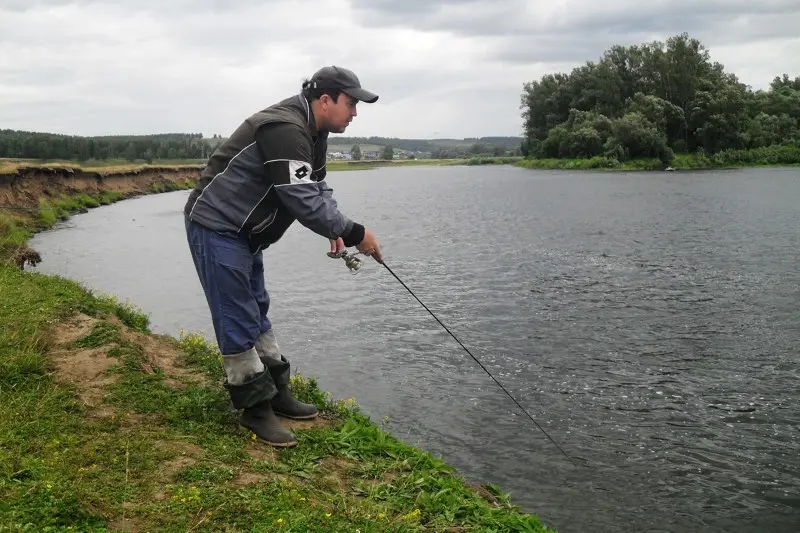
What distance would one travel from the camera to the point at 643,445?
8.62 meters

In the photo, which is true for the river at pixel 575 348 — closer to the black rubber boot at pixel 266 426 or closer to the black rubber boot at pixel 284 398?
the black rubber boot at pixel 284 398

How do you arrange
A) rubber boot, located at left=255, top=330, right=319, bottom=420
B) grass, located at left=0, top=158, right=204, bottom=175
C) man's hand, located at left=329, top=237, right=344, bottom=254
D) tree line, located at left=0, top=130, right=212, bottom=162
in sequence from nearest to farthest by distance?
rubber boot, located at left=255, top=330, right=319, bottom=420 → man's hand, located at left=329, top=237, right=344, bottom=254 → grass, located at left=0, top=158, right=204, bottom=175 → tree line, located at left=0, top=130, right=212, bottom=162

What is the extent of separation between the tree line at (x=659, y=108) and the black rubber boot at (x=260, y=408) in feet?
278

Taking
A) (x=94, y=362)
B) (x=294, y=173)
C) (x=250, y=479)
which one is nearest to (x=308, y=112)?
(x=294, y=173)

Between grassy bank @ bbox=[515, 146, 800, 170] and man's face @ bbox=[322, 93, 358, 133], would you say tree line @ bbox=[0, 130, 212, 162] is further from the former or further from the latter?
grassy bank @ bbox=[515, 146, 800, 170]

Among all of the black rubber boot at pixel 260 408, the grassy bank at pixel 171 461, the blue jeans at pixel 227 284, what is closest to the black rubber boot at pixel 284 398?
the grassy bank at pixel 171 461

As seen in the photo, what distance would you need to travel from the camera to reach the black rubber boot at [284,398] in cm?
634

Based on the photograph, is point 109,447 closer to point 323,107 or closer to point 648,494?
point 323,107

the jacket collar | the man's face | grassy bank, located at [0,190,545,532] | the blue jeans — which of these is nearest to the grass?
grassy bank, located at [0,190,545,532]

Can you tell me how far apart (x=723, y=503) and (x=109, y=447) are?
5986 mm

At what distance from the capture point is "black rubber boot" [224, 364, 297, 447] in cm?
573

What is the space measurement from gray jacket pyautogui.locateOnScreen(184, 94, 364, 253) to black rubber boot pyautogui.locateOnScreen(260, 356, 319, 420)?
3.97 ft

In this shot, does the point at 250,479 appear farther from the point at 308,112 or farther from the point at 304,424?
the point at 308,112

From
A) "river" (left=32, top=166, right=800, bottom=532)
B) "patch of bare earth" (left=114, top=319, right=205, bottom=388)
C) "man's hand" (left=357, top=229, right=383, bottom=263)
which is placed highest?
"man's hand" (left=357, top=229, right=383, bottom=263)
